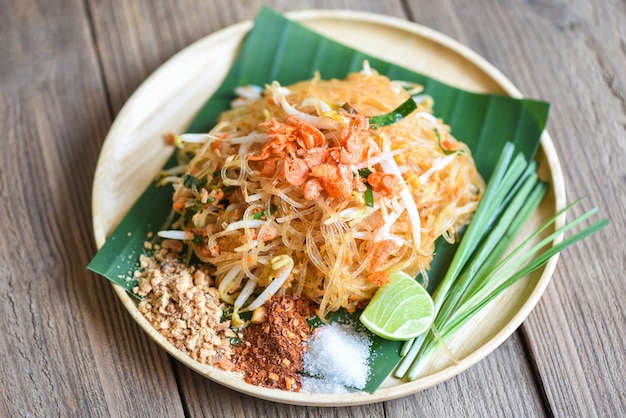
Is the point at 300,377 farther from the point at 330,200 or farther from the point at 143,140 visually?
the point at 143,140

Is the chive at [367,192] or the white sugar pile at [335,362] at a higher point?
the chive at [367,192]

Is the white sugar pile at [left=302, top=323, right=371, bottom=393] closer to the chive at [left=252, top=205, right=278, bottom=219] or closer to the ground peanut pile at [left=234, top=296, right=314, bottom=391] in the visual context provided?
the ground peanut pile at [left=234, top=296, right=314, bottom=391]

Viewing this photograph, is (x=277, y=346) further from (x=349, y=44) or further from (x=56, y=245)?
(x=349, y=44)

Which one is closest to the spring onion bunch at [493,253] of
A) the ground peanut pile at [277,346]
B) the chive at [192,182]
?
the ground peanut pile at [277,346]

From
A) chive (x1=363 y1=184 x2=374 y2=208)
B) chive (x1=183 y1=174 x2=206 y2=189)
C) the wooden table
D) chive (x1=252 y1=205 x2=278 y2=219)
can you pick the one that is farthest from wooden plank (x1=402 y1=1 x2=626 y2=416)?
chive (x1=183 y1=174 x2=206 y2=189)

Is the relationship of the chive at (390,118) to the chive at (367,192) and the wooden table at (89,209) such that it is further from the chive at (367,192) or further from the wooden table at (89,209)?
the wooden table at (89,209)

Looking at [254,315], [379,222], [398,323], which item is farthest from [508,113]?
[254,315]
